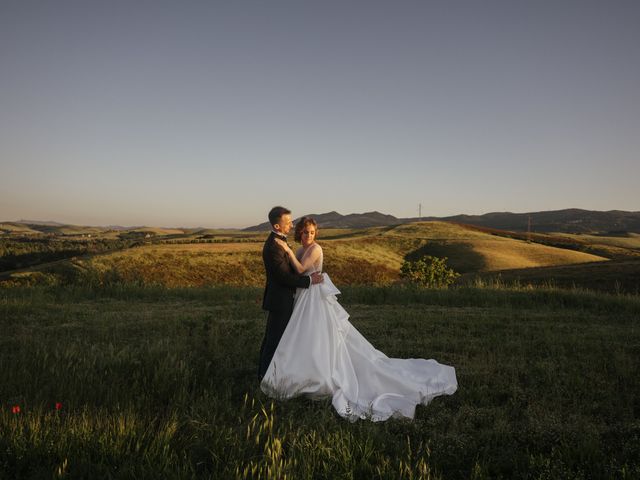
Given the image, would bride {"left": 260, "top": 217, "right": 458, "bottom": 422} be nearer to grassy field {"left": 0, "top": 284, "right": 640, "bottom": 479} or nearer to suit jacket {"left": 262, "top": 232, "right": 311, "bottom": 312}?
suit jacket {"left": 262, "top": 232, "right": 311, "bottom": 312}

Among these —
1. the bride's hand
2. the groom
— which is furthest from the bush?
the bride's hand

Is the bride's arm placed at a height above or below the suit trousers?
above

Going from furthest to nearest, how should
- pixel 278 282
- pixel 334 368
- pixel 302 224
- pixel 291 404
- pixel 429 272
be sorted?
pixel 429 272
pixel 302 224
pixel 278 282
pixel 334 368
pixel 291 404

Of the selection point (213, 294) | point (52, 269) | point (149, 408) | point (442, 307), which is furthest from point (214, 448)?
point (52, 269)

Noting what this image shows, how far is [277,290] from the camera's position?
23.9 feet

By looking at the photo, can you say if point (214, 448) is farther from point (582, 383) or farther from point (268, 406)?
point (582, 383)

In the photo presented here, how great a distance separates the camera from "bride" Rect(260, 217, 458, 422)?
6516 millimetres

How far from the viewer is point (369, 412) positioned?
6.06 m

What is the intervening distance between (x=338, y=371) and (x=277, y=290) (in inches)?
64.6

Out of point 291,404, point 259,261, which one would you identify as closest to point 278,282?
point 291,404

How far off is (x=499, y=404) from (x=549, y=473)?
2.29 metres

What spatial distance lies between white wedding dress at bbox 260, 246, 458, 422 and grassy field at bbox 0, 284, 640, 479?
28cm

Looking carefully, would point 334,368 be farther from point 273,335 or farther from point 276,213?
point 276,213

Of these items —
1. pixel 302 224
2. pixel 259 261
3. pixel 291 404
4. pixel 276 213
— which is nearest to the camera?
pixel 291 404
